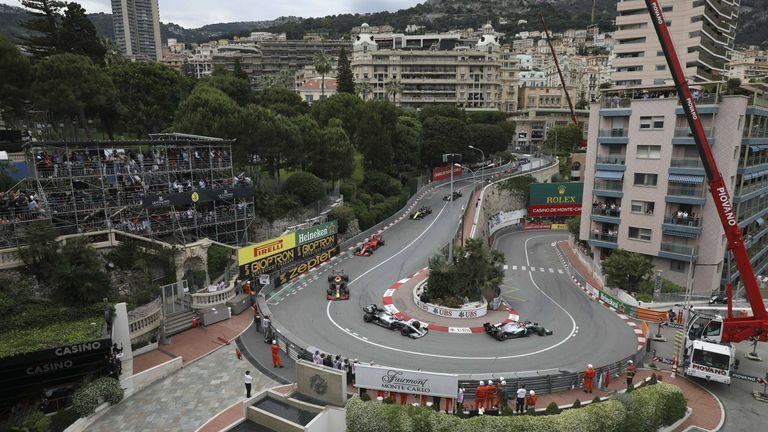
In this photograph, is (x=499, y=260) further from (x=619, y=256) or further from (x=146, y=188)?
(x=146, y=188)

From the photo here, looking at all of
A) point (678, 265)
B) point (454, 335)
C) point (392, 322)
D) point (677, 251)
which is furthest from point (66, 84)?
point (678, 265)

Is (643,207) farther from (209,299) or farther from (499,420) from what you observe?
(209,299)

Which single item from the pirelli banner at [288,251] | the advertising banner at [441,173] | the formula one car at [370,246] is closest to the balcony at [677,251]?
the formula one car at [370,246]

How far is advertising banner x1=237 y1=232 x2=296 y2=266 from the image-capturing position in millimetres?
34906

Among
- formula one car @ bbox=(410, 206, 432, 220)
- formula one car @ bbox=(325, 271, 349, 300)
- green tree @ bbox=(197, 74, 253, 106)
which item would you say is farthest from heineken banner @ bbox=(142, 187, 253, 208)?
green tree @ bbox=(197, 74, 253, 106)

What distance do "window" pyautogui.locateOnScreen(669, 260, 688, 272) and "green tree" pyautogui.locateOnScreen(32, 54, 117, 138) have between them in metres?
55.7

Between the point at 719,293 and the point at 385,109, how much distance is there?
46.2 meters

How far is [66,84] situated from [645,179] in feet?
173

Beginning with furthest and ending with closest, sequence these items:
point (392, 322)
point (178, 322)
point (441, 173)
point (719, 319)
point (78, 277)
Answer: point (441, 173) → point (392, 322) → point (178, 322) → point (719, 319) → point (78, 277)

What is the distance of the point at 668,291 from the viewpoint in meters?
38.0

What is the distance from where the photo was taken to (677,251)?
40.2 m

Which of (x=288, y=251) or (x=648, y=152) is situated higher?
(x=648, y=152)

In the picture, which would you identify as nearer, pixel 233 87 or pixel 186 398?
pixel 186 398

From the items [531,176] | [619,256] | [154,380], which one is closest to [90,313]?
[154,380]
